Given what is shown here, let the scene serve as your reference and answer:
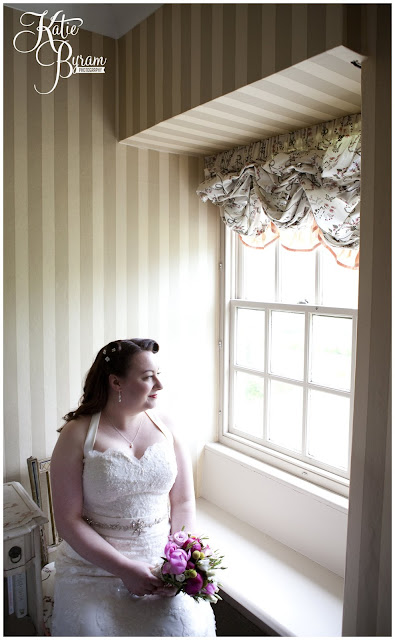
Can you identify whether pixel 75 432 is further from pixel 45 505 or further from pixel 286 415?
pixel 286 415

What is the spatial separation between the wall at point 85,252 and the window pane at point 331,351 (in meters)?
0.76

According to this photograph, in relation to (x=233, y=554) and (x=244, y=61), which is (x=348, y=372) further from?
(x=244, y=61)

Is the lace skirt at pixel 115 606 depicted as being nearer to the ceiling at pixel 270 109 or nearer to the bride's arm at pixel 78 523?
the bride's arm at pixel 78 523

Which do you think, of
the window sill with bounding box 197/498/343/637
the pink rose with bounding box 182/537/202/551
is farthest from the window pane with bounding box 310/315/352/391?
the pink rose with bounding box 182/537/202/551

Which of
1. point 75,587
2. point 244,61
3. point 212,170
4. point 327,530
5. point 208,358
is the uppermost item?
point 244,61

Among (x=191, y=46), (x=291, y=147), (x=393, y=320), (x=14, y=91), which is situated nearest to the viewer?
(x=393, y=320)

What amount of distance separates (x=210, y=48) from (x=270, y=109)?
1.15 ft

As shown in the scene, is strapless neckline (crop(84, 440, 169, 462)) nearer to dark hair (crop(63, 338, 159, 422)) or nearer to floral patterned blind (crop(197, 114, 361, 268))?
dark hair (crop(63, 338, 159, 422))

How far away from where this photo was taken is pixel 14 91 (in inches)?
89.8

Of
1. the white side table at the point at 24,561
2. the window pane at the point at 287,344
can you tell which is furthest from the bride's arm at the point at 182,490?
the window pane at the point at 287,344

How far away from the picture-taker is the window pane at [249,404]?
2.95 meters

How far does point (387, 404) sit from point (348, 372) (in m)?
0.90

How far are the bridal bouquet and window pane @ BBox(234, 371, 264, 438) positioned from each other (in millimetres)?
1333

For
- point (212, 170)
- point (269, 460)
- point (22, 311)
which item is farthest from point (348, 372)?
point (22, 311)
